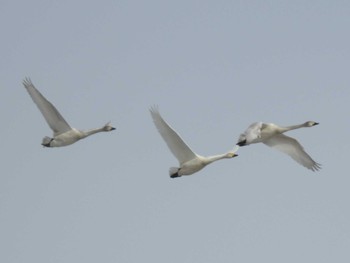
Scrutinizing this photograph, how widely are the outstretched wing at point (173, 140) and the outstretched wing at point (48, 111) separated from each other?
312 inches

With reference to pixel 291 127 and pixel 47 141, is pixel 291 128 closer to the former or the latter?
pixel 291 127

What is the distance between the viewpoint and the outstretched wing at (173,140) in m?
47.0

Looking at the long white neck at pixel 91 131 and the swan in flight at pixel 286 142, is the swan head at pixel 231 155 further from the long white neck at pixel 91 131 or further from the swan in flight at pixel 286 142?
the long white neck at pixel 91 131

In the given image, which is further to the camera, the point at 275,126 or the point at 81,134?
the point at 81,134

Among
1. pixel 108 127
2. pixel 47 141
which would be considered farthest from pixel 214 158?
pixel 47 141

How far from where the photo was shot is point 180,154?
48594 mm

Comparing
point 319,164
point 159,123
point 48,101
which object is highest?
point 48,101

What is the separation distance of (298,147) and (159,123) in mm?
10232

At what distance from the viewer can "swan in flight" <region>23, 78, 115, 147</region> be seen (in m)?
53.3

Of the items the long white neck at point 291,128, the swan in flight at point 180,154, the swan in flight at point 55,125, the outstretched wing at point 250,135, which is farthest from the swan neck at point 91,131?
the outstretched wing at point 250,135

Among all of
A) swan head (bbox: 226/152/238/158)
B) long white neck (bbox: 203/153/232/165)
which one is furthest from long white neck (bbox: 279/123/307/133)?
long white neck (bbox: 203/153/232/165)

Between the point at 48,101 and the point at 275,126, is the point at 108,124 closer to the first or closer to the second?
the point at 48,101

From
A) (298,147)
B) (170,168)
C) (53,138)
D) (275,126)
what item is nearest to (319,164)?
(298,147)

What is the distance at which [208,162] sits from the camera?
4928 cm
